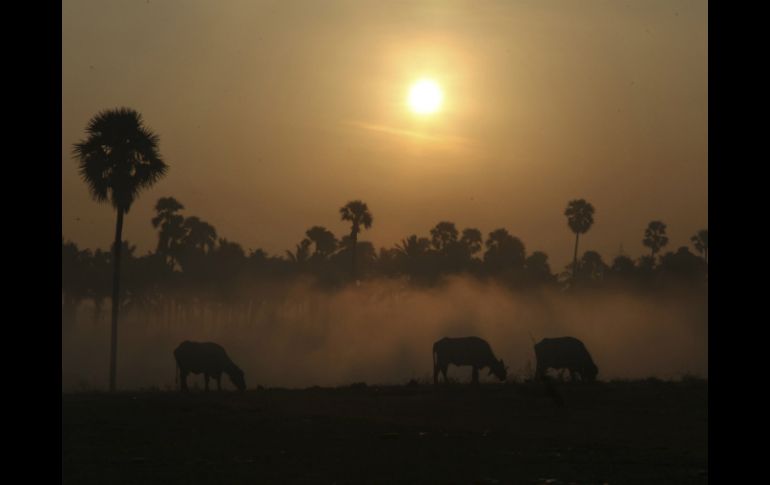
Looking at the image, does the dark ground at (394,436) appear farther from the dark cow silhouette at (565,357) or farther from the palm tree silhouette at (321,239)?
the palm tree silhouette at (321,239)

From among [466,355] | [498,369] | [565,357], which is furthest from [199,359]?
[565,357]

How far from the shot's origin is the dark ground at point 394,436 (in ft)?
63.1

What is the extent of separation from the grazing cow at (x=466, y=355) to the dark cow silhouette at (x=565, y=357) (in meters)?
2.75

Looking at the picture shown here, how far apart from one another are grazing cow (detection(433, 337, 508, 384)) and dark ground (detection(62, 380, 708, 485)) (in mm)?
11730

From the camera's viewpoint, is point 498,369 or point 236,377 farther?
point 236,377

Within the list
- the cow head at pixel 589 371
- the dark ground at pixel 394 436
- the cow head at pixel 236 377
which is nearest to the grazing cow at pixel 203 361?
the cow head at pixel 236 377

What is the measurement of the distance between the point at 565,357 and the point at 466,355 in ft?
16.1

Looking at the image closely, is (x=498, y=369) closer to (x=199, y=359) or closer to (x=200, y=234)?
(x=199, y=359)

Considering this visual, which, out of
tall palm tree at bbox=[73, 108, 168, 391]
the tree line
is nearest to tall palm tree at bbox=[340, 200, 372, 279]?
the tree line

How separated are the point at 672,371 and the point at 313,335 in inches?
1852

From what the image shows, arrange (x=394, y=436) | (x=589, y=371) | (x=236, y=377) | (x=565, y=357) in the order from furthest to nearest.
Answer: (x=236, y=377) < (x=565, y=357) < (x=589, y=371) < (x=394, y=436)

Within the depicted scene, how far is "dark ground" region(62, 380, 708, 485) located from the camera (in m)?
19.2

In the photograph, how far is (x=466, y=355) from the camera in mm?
48031
